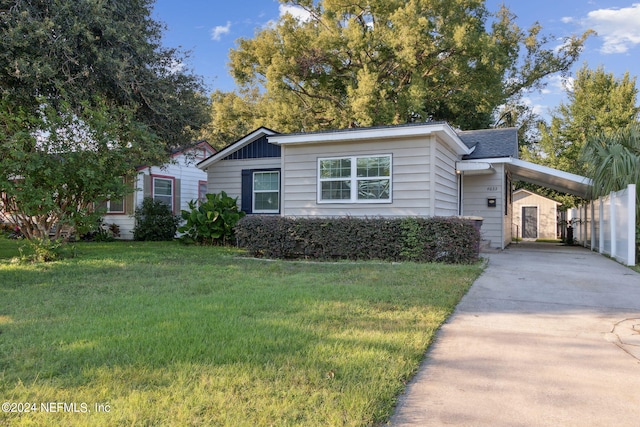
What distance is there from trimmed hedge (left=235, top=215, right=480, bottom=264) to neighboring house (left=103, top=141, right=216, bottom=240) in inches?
259

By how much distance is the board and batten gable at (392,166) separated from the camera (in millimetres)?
9133

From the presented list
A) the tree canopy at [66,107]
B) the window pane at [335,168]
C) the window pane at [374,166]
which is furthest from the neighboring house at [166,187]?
the window pane at [374,166]

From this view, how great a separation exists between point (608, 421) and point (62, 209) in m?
9.44

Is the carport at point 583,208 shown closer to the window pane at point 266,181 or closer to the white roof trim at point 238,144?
the window pane at point 266,181

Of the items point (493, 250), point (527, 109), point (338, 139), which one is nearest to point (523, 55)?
point (527, 109)

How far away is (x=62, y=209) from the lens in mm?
8625

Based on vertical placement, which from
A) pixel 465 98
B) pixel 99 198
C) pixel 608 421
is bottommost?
pixel 608 421

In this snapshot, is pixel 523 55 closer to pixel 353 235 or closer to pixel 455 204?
pixel 455 204

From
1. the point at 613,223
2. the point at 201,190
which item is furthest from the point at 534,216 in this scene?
the point at 201,190

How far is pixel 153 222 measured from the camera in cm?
1454

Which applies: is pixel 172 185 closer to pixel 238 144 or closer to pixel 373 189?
pixel 238 144

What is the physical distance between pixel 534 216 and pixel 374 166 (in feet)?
60.0

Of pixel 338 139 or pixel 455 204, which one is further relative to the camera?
pixel 455 204

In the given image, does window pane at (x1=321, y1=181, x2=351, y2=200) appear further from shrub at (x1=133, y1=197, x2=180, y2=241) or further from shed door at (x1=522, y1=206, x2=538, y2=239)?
shed door at (x1=522, y1=206, x2=538, y2=239)
